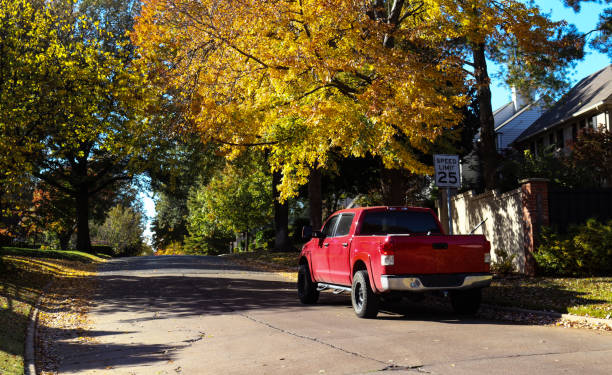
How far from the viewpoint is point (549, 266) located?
48.4 ft

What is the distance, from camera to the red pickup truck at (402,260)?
1009 centimetres

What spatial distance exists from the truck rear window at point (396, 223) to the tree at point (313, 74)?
12.3 ft

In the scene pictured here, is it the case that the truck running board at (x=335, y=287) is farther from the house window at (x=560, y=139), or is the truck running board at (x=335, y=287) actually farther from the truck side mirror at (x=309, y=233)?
the house window at (x=560, y=139)

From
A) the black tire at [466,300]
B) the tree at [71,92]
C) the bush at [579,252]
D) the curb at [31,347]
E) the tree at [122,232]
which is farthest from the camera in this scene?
the tree at [122,232]

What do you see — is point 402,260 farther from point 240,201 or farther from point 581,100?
point 240,201

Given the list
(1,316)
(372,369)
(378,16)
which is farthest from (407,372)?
(378,16)

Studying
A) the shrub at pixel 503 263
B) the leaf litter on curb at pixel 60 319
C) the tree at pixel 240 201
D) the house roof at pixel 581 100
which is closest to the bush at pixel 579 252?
the shrub at pixel 503 263

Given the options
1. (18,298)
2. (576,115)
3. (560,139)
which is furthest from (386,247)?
(560,139)

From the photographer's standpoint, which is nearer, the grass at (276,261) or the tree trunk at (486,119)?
the tree trunk at (486,119)

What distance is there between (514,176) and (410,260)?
16285 millimetres

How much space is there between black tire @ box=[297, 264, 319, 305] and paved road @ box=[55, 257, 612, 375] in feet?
1.00

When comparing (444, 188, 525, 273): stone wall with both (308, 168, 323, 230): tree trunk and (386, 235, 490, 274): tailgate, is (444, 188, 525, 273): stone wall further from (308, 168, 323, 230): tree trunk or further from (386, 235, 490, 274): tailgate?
(308, 168, 323, 230): tree trunk

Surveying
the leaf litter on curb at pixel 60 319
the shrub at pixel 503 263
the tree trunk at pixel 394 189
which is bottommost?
the leaf litter on curb at pixel 60 319

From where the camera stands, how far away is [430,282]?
10195mm
